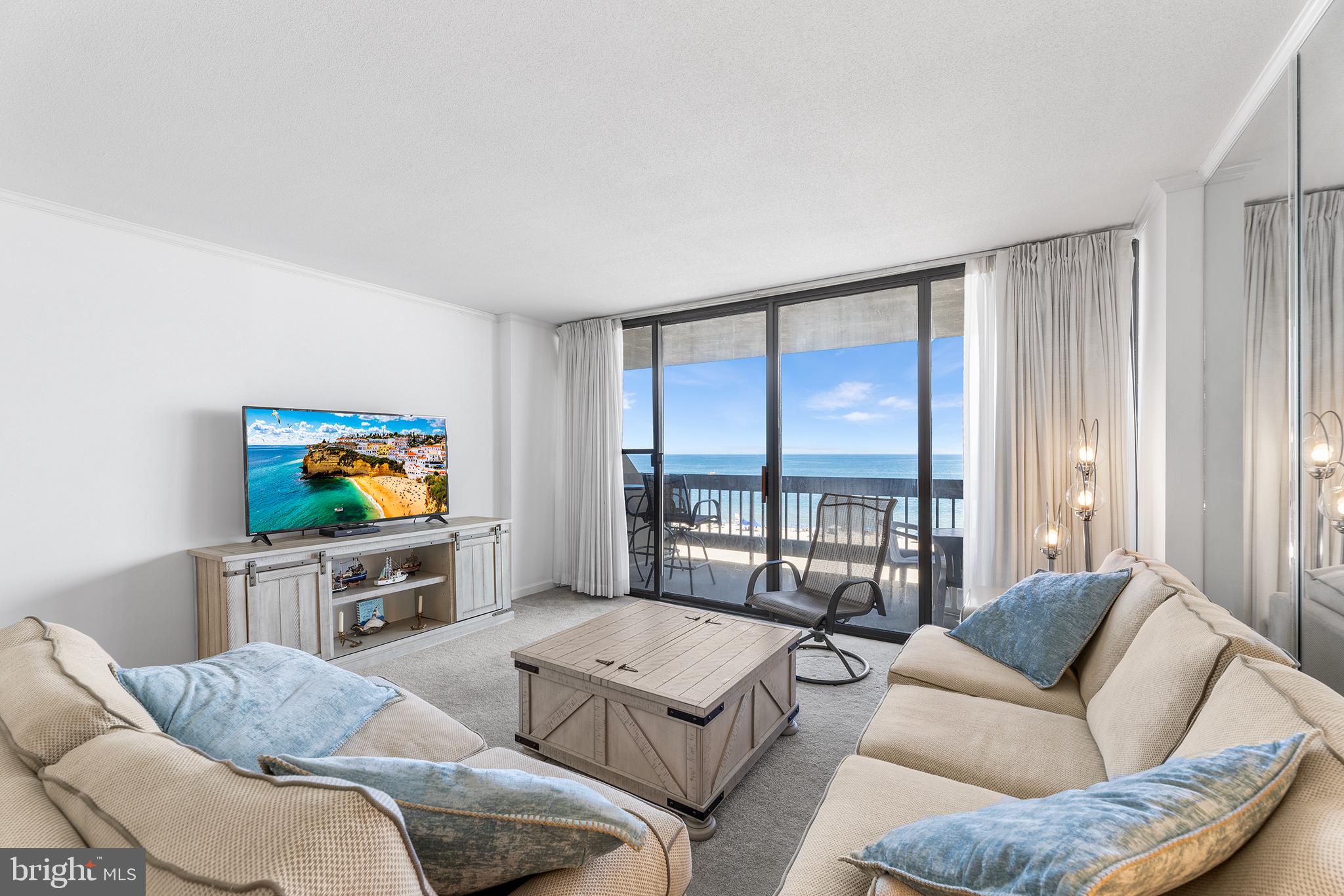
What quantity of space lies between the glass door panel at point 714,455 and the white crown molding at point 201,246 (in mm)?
2017

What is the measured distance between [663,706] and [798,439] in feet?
8.99

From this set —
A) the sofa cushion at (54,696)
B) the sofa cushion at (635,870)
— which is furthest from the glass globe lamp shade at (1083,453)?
the sofa cushion at (54,696)

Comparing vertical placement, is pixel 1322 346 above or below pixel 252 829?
above

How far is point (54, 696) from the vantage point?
1.01 meters

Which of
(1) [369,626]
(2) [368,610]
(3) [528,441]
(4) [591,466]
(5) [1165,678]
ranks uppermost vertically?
(3) [528,441]

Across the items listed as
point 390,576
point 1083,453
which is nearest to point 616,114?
point 1083,453

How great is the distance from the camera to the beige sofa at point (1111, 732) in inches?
32.2

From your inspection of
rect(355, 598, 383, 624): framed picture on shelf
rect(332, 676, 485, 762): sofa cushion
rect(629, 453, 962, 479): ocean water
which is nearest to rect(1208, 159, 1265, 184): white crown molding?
rect(629, 453, 962, 479): ocean water

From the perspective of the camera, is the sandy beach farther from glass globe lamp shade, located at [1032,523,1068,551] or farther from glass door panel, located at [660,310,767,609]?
glass globe lamp shade, located at [1032,523,1068,551]

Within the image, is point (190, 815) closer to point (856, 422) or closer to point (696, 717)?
point (696, 717)

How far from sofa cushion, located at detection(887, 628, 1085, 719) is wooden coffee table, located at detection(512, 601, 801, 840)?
0.53 meters

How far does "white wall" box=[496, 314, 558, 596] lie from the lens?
16.9ft

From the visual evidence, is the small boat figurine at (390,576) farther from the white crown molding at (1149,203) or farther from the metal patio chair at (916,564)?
the white crown molding at (1149,203)

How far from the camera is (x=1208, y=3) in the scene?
5.32 feet
